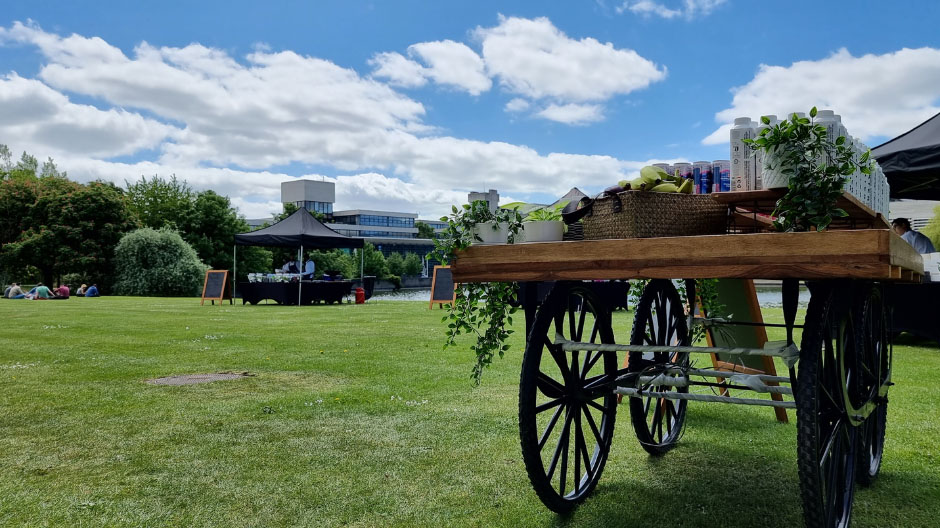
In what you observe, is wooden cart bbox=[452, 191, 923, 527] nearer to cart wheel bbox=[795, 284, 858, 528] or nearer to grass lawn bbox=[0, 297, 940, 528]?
cart wheel bbox=[795, 284, 858, 528]

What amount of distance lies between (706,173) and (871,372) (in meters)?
1.05

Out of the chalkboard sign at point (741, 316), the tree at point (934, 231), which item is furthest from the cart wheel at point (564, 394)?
the tree at point (934, 231)

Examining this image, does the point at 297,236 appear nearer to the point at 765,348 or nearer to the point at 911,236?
the point at 911,236

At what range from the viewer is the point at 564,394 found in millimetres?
2639

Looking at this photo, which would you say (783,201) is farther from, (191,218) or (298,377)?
(191,218)

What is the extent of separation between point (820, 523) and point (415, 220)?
119779 millimetres

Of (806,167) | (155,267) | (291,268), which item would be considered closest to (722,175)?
(806,167)

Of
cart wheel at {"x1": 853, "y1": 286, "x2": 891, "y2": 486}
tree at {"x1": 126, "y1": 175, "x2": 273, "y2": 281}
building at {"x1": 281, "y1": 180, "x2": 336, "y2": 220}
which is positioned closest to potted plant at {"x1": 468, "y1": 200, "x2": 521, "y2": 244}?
cart wheel at {"x1": 853, "y1": 286, "x2": 891, "y2": 486}

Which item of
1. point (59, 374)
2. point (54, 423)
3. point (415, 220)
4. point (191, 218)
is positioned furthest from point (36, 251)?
point (415, 220)

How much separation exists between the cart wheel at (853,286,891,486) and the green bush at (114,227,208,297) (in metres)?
31.4

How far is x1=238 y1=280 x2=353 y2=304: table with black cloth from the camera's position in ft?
60.4

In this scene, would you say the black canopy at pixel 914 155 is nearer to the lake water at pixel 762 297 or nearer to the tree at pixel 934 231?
the lake water at pixel 762 297

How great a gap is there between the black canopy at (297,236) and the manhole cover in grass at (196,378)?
41.1ft

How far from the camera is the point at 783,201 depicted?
209cm
